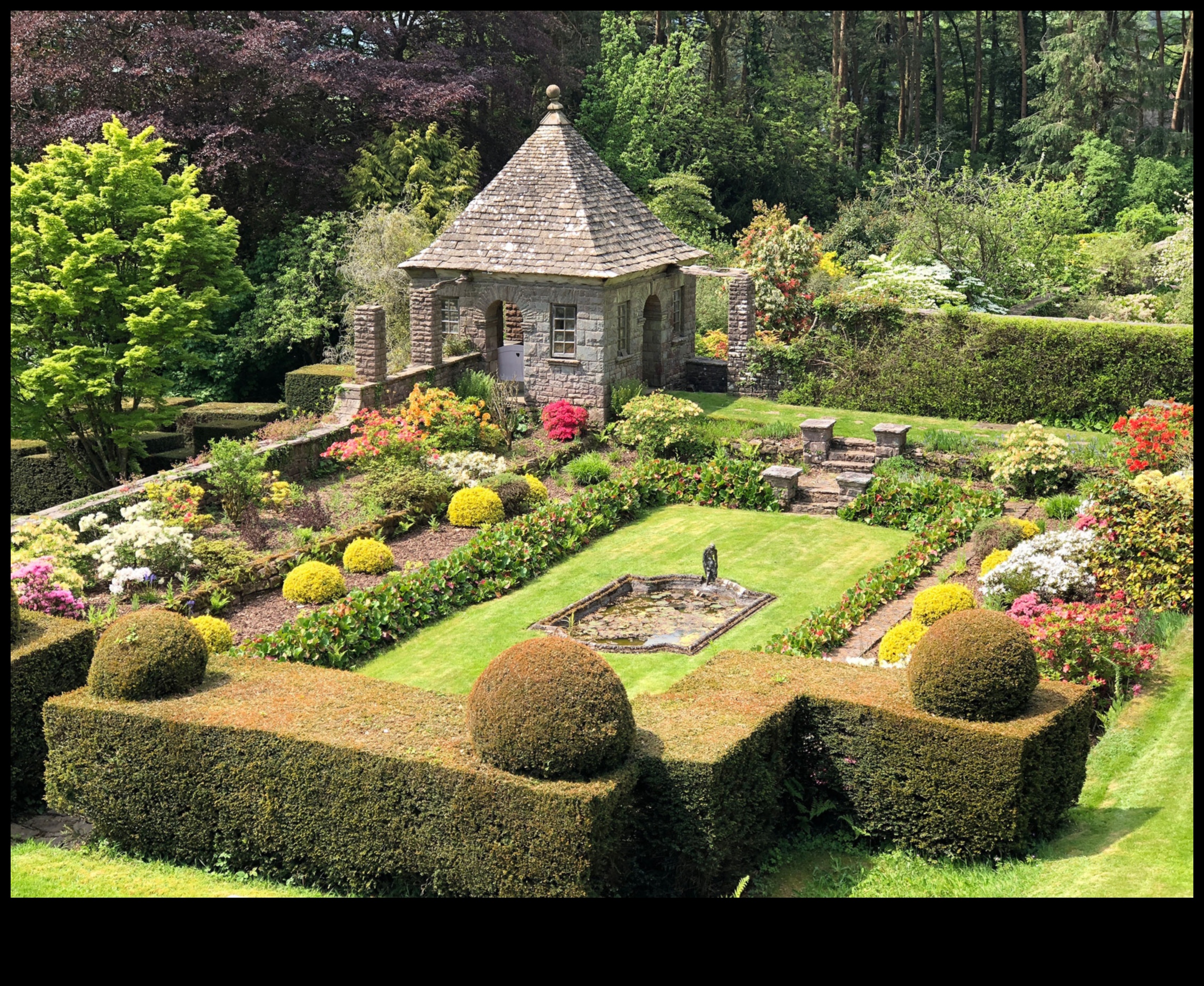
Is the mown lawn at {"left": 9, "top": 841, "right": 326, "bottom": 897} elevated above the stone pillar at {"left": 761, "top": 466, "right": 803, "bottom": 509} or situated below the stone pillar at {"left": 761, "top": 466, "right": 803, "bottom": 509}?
below

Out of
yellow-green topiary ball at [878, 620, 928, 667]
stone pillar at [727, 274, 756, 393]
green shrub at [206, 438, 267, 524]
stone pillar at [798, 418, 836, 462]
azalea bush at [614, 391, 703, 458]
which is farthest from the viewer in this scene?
stone pillar at [727, 274, 756, 393]

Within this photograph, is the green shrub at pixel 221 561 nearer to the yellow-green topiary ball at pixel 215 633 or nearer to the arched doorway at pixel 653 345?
the yellow-green topiary ball at pixel 215 633

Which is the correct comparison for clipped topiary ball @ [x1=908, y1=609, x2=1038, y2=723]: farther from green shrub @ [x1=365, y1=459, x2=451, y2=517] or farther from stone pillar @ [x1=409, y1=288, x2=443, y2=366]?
stone pillar @ [x1=409, y1=288, x2=443, y2=366]

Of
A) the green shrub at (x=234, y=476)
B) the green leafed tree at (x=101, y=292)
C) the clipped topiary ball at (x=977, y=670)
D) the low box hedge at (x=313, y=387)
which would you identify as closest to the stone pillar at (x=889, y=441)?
the low box hedge at (x=313, y=387)

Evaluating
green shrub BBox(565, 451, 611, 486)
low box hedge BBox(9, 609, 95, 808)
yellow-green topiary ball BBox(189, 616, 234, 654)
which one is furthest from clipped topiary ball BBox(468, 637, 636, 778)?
green shrub BBox(565, 451, 611, 486)

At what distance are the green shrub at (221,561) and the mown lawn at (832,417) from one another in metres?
10.4

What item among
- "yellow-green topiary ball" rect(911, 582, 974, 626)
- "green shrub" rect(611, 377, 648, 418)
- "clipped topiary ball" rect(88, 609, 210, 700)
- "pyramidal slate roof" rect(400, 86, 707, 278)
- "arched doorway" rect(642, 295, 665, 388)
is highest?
"pyramidal slate roof" rect(400, 86, 707, 278)

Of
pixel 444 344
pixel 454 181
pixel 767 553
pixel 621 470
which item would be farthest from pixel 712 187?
pixel 767 553

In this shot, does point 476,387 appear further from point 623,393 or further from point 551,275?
point 623,393

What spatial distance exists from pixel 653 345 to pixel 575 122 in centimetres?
1536

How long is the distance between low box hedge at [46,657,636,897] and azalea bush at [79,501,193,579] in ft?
16.8

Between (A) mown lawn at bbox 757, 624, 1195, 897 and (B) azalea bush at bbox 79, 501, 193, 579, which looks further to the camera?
(B) azalea bush at bbox 79, 501, 193, 579

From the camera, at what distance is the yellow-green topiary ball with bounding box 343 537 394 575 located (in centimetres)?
1889

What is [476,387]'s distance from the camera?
85.7 feet
